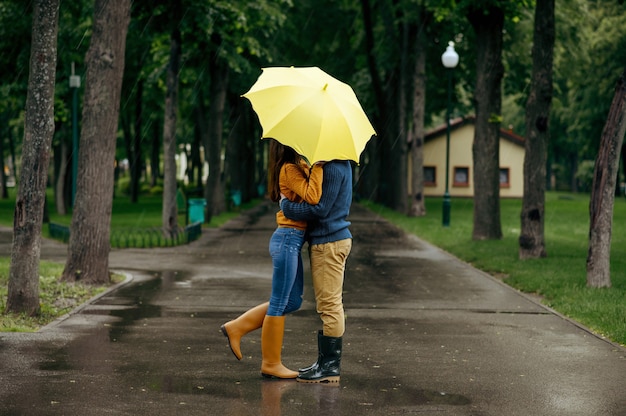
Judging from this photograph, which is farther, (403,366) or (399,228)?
(399,228)

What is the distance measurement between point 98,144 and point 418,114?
2296 centimetres

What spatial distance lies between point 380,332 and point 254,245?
1245 centimetres

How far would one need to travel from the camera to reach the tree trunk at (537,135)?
57.4 ft

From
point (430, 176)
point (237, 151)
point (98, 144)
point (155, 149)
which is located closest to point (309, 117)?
point (98, 144)

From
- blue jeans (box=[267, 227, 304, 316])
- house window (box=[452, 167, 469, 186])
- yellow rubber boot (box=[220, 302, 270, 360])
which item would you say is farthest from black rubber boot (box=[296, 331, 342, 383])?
house window (box=[452, 167, 469, 186])

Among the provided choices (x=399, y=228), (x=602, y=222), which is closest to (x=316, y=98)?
(x=602, y=222)

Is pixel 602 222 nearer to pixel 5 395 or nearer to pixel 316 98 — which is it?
pixel 316 98

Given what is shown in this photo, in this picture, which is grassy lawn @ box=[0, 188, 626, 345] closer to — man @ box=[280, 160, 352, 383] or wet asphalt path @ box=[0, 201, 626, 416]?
wet asphalt path @ box=[0, 201, 626, 416]

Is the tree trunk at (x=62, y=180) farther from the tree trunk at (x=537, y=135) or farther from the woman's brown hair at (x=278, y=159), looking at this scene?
the woman's brown hair at (x=278, y=159)

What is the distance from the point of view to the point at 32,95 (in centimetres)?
1020

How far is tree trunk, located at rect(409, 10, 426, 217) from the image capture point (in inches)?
1380

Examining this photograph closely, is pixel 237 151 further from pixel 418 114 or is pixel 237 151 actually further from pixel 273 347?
pixel 273 347

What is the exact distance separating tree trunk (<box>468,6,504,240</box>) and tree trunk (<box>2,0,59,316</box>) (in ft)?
45.4

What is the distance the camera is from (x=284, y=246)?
7.12 metres
